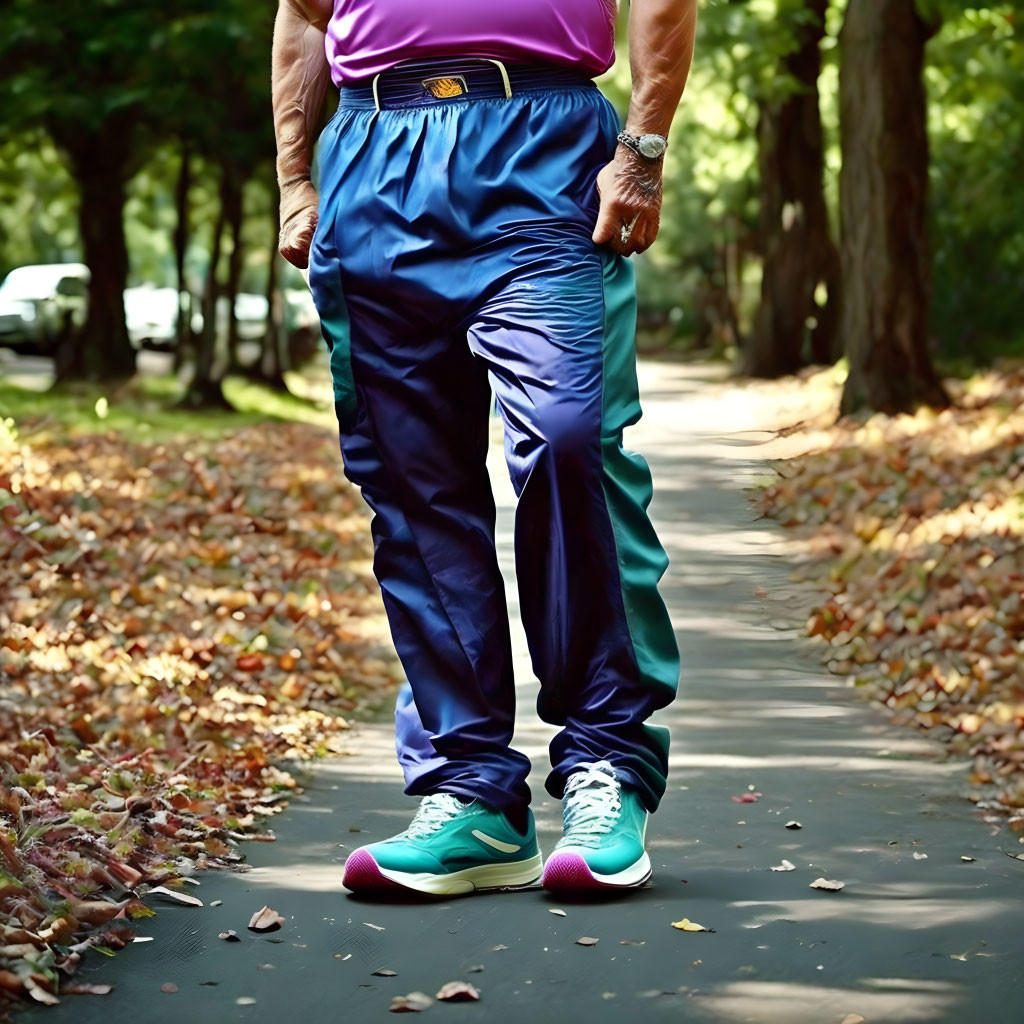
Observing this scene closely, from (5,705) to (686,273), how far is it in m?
40.1

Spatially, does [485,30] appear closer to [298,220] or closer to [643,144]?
[643,144]

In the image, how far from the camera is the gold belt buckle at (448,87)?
3.57 m

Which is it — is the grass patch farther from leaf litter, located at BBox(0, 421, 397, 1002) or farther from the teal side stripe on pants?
the teal side stripe on pants

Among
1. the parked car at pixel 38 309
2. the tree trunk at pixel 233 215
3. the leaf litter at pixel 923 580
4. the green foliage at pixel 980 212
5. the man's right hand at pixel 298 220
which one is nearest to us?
the man's right hand at pixel 298 220

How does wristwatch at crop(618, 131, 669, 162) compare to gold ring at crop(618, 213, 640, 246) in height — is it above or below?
above

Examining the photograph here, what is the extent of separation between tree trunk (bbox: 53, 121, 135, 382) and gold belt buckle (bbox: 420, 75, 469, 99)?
21.5 metres

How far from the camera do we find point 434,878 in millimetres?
3549

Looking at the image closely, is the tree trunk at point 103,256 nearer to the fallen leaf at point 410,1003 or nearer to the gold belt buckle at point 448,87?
the gold belt buckle at point 448,87

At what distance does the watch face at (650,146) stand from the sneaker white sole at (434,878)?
4.85 feet

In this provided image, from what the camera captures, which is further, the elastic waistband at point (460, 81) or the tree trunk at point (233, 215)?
the tree trunk at point (233, 215)

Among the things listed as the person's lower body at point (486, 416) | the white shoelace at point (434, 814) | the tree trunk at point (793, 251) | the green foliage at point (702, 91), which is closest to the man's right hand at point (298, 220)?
the person's lower body at point (486, 416)

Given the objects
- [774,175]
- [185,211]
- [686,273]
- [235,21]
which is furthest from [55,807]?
[686,273]

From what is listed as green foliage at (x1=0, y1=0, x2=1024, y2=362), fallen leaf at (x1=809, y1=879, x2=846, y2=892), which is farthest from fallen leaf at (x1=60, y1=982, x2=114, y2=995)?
green foliage at (x1=0, y1=0, x2=1024, y2=362)

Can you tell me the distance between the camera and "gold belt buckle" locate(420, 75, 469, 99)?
3.57m
